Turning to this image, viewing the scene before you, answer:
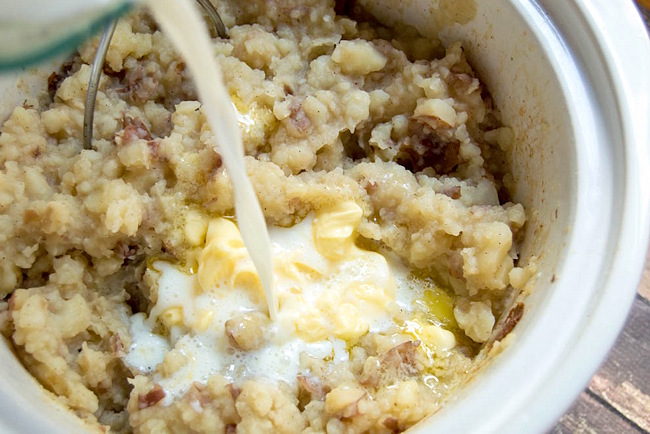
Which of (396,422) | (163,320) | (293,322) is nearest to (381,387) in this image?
(396,422)

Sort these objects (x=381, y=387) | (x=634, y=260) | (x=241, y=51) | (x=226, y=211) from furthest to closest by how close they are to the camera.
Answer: (x=241, y=51)
(x=226, y=211)
(x=381, y=387)
(x=634, y=260)

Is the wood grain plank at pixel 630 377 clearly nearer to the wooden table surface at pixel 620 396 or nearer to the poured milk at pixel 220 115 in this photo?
the wooden table surface at pixel 620 396

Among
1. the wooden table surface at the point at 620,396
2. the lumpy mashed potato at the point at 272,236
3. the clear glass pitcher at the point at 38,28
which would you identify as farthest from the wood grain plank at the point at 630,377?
the clear glass pitcher at the point at 38,28

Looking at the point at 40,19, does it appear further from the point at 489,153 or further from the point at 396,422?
the point at 489,153

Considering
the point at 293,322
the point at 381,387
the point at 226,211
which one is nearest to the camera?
the point at 381,387

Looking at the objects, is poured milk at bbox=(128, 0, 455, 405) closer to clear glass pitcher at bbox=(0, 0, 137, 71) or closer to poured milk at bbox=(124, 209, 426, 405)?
poured milk at bbox=(124, 209, 426, 405)

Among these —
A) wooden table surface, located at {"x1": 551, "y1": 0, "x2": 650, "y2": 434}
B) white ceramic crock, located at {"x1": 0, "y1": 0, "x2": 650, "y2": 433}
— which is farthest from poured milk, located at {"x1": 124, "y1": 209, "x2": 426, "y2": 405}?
wooden table surface, located at {"x1": 551, "y1": 0, "x2": 650, "y2": 434}

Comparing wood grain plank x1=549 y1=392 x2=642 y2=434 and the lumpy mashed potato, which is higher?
the lumpy mashed potato

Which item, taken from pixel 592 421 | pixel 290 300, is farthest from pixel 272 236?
pixel 592 421

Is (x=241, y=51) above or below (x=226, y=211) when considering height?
above
